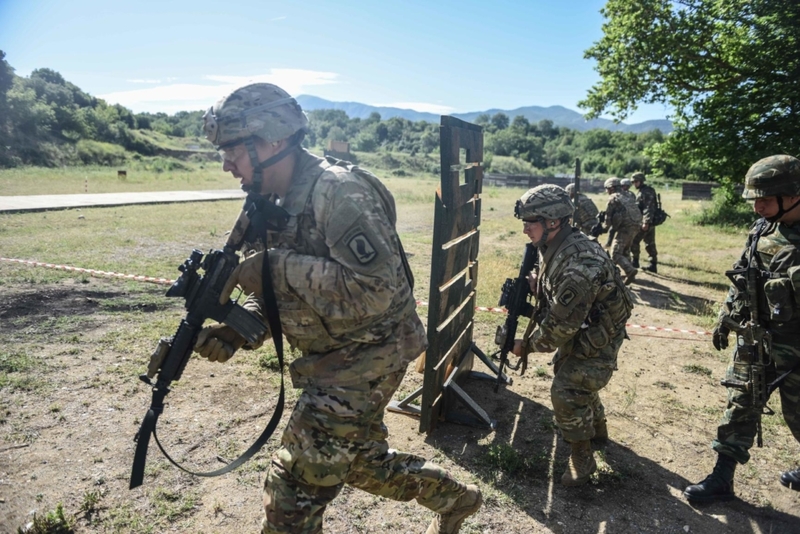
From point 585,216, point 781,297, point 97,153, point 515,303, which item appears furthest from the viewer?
point 97,153

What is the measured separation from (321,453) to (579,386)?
2.01 metres

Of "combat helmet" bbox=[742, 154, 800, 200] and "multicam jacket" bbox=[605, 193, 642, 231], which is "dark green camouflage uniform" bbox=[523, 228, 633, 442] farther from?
"multicam jacket" bbox=[605, 193, 642, 231]

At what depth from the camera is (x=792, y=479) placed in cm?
368

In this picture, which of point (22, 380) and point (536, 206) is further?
point (22, 380)

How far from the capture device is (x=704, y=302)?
8914 mm

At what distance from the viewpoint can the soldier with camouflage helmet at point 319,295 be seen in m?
2.14

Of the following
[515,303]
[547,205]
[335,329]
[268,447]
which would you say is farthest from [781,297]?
[268,447]

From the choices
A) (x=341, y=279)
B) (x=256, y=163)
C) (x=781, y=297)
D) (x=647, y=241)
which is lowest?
(x=647, y=241)

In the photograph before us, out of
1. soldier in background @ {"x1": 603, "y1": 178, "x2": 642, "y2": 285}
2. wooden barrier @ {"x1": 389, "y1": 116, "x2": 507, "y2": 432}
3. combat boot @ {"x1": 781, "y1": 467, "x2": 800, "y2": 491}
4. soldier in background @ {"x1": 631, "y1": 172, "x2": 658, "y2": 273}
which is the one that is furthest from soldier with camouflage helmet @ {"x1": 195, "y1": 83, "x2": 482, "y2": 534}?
soldier in background @ {"x1": 631, "y1": 172, "x2": 658, "y2": 273}

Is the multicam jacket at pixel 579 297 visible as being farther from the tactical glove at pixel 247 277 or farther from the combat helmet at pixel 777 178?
the tactical glove at pixel 247 277

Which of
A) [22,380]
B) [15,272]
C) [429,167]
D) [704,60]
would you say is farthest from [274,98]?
[429,167]

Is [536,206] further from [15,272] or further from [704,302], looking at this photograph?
[15,272]

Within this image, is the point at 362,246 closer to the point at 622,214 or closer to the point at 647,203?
the point at 622,214

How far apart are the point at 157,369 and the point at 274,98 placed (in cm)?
134
